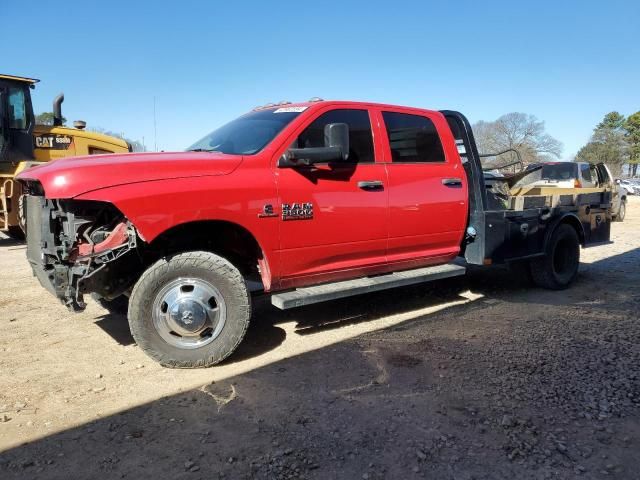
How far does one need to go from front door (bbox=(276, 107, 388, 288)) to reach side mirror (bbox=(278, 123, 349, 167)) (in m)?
0.09

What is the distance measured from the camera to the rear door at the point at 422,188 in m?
4.88

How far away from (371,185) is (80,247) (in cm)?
244

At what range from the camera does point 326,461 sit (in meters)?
2.67

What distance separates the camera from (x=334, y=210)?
4402mm

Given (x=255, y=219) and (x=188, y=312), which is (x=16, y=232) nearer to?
(x=188, y=312)

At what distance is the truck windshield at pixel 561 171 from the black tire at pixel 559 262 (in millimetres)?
8210

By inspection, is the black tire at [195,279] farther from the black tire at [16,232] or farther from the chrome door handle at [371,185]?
the black tire at [16,232]

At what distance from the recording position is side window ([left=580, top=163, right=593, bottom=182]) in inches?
564

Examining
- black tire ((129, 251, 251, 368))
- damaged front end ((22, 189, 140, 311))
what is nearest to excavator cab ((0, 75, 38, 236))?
damaged front end ((22, 189, 140, 311))

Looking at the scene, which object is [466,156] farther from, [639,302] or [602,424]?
[602,424]

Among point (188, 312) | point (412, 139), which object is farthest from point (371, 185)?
point (188, 312)

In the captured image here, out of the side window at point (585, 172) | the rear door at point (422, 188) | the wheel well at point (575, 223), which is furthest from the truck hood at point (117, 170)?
the side window at point (585, 172)

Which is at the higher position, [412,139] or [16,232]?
[412,139]

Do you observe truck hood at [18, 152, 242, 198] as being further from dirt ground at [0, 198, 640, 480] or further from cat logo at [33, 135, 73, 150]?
cat logo at [33, 135, 73, 150]
